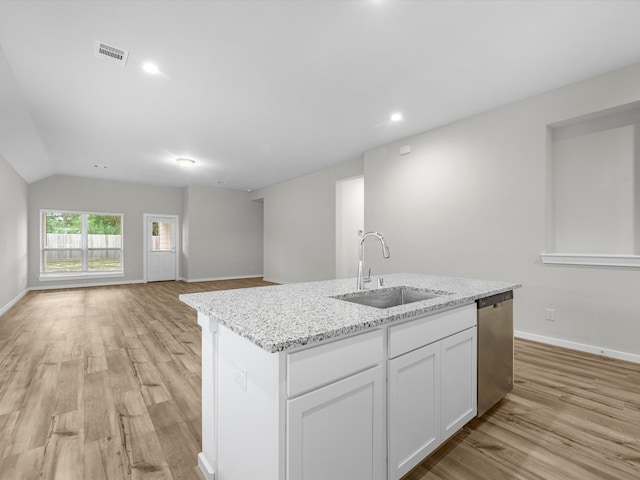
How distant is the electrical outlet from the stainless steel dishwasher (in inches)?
57.8

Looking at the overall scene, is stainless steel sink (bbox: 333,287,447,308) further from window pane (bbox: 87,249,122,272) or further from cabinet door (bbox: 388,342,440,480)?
window pane (bbox: 87,249,122,272)

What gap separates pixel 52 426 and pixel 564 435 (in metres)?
3.12

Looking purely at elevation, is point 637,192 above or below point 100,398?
above

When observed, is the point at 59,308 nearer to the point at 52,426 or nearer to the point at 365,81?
the point at 52,426

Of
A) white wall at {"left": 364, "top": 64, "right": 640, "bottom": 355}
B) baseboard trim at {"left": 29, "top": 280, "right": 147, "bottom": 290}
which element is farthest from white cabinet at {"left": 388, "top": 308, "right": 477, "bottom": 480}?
baseboard trim at {"left": 29, "top": 280, "right": 147, "bottom": 290}

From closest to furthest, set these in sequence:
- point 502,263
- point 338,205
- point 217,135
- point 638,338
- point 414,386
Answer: point 414,386 → point 638,338 → point 502,263 → point 217,135 → point 338,205

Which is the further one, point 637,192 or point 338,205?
point 338,205

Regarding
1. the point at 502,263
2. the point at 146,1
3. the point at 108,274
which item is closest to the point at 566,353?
the point at 502,263

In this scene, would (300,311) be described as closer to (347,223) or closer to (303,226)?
(347,223)

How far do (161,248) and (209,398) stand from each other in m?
8.49

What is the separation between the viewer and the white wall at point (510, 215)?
9.80ft

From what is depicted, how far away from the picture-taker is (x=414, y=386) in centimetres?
146

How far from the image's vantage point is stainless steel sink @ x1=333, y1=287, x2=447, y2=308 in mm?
1925

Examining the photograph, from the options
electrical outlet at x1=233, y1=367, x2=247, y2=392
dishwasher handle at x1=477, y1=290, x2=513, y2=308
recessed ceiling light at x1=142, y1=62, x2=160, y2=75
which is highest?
recessed ceiling light at x1=142, y1=62, x2=160, y2=75
